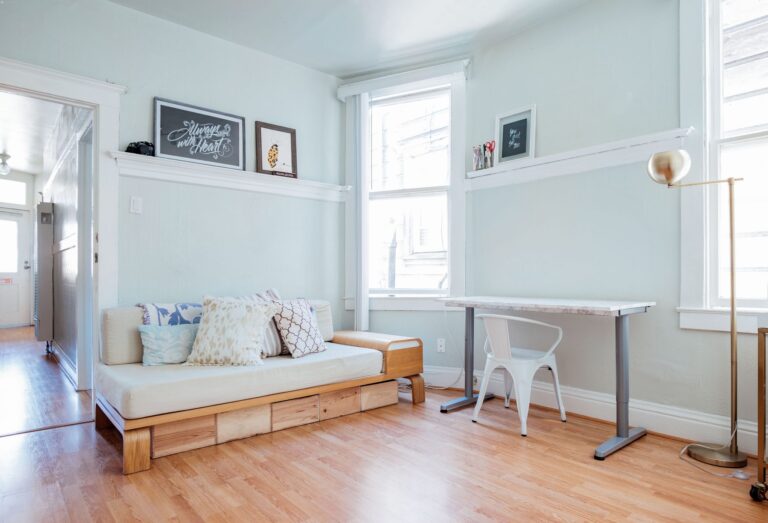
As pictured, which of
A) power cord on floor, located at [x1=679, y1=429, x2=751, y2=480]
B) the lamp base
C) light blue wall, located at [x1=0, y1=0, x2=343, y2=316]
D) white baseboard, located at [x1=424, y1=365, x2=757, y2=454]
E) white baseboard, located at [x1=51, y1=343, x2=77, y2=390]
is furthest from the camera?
white baseboard, located at [x1=51, y1=343, x2=77, y2=390]

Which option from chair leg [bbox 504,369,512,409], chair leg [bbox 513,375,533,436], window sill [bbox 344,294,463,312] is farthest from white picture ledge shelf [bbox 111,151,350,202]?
chair leg [bbox 513,375,533,436]

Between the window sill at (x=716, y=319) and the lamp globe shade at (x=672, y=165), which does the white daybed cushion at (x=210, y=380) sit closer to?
the window sill at (x=716, y=319)

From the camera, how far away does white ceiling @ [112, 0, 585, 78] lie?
3.08 metres

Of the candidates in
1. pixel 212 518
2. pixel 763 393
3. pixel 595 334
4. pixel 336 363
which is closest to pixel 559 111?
pixel 595 334

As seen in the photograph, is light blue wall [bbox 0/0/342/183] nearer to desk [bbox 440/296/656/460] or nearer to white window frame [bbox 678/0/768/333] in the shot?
desk [bbox 440/296/656/460]

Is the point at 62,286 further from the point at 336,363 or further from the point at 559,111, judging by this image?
the point at 559,111

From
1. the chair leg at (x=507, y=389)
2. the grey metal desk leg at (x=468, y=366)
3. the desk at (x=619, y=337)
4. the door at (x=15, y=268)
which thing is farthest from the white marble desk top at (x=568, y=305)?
the door at (x=15, y=268)

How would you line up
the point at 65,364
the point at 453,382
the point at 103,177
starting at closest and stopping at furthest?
the point at 103,177 → the point at 453,382 → the point at 65,364

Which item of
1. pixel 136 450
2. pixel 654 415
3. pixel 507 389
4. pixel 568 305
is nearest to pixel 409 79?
pixel 568 305

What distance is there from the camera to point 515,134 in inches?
136

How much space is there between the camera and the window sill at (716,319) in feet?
7.89

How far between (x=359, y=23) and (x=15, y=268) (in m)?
7.92

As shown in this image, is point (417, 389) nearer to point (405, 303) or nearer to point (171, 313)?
point (405, 303)

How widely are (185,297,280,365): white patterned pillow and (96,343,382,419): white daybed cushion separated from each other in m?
0.09
